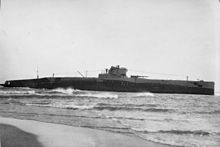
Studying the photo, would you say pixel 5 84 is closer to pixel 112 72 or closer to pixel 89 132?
pixel 112 72

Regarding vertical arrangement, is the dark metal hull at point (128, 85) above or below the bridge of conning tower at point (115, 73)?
below

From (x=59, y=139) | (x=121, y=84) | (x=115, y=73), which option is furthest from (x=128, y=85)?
(x=59, y=139)

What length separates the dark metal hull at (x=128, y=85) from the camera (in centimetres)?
4397

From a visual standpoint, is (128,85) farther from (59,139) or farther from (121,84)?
(59,139)

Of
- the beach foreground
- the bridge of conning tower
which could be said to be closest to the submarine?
the bridge of conning tower

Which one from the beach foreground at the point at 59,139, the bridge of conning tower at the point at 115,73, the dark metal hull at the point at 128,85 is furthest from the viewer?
the bridge of conning tower at the point at 115,73

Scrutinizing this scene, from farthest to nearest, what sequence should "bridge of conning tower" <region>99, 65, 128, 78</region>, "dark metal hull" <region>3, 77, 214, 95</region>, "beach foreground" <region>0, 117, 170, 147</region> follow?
"bridge of conning tower" <region>99, 65, 128, 78</region> → "dark metal hull" <region>3, 77, 214, 95</region> → "beach foreground" <region>0, 117, 170, 147</region>

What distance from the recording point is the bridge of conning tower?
150 ft

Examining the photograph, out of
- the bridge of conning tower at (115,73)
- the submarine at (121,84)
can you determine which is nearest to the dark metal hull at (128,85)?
the submarine at (121,84)

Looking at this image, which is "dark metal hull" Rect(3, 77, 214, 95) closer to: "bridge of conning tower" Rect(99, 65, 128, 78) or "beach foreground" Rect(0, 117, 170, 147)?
"bridge of conning tower" Rect(99, 65, 128, 78)

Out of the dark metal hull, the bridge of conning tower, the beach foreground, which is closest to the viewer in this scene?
the beach foreground

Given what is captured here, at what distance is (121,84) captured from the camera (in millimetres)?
44625

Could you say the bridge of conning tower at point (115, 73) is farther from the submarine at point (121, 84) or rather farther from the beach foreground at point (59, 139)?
the beach foreground at point (59, 139)

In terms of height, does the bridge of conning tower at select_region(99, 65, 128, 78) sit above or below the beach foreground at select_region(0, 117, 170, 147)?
above
